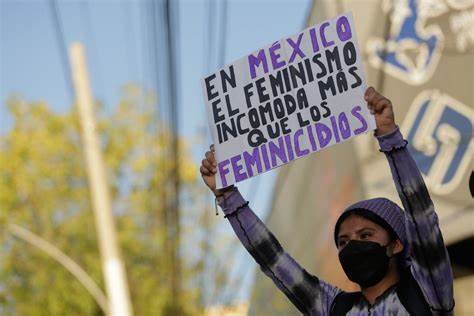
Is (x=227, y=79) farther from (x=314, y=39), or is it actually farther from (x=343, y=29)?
(x=343, y=29)

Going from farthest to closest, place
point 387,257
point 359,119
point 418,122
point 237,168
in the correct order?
point 418,122 < point 237,168 < point 359,119 < point 387,257

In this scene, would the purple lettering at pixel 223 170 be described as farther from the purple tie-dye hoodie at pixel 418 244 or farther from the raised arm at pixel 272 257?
the purple tie-dye hoodie at pixel 418 244

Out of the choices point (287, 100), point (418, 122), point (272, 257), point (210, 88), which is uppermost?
point (418, 122)

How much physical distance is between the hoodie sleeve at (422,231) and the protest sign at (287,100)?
0.21 meters

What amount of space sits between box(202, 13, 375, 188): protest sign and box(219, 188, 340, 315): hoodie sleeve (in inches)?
4.0

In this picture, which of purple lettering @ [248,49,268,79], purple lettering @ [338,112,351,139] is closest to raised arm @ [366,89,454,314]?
purple lettering @ [338,112,351,139]

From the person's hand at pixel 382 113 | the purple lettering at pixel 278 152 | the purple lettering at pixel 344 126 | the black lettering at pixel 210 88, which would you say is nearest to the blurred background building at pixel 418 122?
the black lettering at pixel 210 88

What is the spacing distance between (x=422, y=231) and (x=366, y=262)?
202 millimetres

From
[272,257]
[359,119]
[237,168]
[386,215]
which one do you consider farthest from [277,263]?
[359,119]

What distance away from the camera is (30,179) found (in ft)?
99.7

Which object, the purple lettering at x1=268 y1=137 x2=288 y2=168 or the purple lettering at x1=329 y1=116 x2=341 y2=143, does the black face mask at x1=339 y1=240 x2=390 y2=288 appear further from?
the purple lettering at x1=268 y1=137 x2=288 y2=168

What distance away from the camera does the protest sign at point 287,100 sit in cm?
357

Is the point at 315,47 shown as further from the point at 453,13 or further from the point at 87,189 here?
the point at 87,189

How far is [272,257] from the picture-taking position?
3.69 metres
